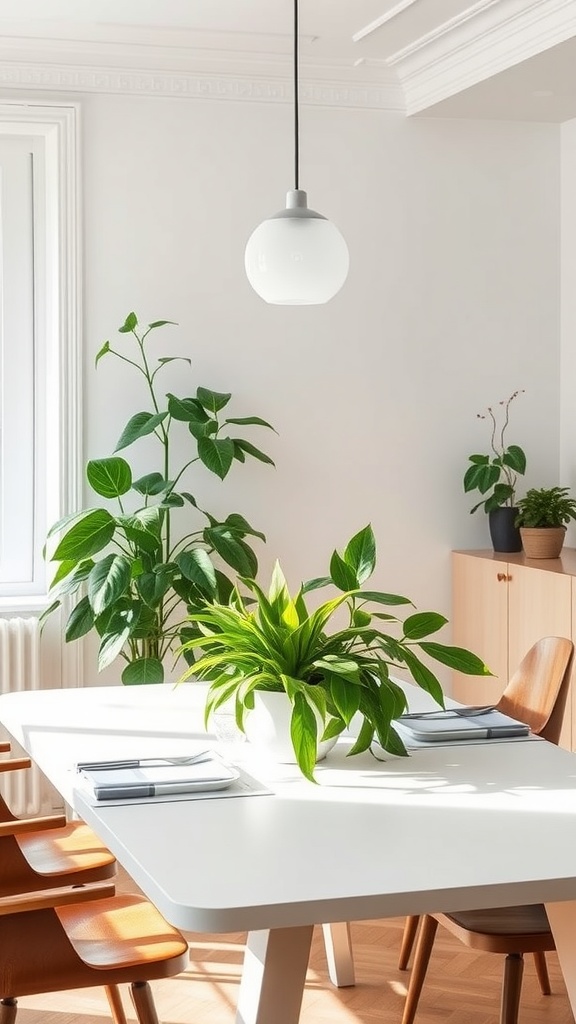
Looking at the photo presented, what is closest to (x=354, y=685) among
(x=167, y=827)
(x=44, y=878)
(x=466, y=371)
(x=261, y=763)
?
(x=261, y=763)

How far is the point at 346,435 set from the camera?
491 centimetres

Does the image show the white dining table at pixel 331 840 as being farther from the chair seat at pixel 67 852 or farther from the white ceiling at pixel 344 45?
the white ceiling at pixel 344 45

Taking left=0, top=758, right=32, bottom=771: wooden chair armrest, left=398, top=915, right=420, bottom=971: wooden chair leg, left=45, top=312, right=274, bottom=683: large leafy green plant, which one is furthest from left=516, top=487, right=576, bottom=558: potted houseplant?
left=0, top=758, right=32, bottom=771: wooden chair armrest

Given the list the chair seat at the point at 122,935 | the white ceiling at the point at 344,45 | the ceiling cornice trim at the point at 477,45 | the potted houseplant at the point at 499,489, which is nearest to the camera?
the chair seat at the point at 122,935

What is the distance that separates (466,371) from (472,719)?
2.45 meters

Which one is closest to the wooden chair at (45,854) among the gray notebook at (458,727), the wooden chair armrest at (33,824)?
the wooden chair armrest at (33,824)

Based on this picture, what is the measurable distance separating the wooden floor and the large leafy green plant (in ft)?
3.52

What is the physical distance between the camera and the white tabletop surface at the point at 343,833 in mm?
1753

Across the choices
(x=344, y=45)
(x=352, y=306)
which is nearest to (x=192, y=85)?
(x=344, y=45)

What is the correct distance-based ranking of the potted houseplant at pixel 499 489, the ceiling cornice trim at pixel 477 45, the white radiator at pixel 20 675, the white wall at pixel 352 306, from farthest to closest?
the potted houseplant at pixel 499 489, the white wall at pixel 352 306, the white radiator at pixel 20 675, the ceiling cornice trim at pixel 477 45

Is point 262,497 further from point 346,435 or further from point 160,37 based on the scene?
point 160,37

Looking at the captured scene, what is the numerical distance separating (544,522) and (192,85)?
2049mm

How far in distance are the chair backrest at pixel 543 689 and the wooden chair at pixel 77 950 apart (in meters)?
1.08

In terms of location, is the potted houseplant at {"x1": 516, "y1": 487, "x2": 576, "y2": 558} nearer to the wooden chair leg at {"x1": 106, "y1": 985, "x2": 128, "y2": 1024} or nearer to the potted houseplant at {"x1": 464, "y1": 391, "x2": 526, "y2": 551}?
the potted houseplant at {"x1": 464, "y1": 391, "x2": 526, "y2": 551}
